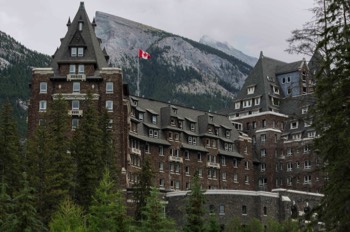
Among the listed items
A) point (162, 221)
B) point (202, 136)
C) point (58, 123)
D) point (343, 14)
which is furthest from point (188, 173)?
point (343, 14)

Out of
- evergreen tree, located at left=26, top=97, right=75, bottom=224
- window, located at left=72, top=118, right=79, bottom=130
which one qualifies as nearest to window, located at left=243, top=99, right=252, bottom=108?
window, located at left=72, top=118, right=79, bottom=130

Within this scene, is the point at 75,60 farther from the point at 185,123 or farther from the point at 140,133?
the point at 185,123

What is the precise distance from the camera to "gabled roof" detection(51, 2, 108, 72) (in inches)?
3349

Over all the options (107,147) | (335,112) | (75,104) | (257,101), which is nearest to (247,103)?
(257,101)

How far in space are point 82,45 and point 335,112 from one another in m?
60.2

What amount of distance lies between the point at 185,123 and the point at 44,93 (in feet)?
89.4

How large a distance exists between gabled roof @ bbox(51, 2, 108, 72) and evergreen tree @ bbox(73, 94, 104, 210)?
1752 centimetres

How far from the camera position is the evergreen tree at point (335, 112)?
91.6 ft

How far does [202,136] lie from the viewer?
10619cm

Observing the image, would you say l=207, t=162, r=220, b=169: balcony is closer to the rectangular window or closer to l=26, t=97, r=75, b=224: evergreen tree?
the rectangular window

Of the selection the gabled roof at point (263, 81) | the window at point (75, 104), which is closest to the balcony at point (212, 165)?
the gabled roof at point (263, 81)

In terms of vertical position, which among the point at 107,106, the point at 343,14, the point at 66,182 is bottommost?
the point at 66,182

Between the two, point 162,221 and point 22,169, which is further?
point 22,169

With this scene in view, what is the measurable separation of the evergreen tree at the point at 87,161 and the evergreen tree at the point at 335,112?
38242mm
